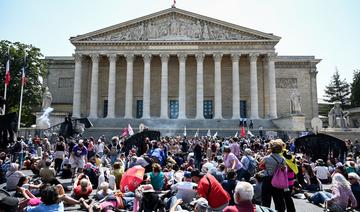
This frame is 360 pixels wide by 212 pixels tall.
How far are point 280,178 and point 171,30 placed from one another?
120ft

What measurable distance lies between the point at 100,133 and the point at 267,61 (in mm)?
23425

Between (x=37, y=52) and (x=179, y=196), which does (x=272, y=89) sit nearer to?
(x=37, y=52)

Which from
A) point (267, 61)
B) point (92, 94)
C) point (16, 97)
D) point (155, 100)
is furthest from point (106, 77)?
point (267, 61)

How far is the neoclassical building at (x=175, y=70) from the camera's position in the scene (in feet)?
133

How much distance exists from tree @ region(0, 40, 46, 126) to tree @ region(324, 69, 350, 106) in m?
58.3

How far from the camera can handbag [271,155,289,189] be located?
6953 millimetres

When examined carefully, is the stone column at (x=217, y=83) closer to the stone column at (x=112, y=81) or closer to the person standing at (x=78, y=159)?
the stone column at (x=112, y=81)

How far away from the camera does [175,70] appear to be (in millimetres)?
44250

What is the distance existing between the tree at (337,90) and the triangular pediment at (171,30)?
3654 centimetres

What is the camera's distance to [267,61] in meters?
41.1

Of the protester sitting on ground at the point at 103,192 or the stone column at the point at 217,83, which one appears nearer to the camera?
the protester sitting on ground at the point at 103,192

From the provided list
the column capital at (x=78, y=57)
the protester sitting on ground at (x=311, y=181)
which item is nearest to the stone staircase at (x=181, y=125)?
the column capital at (x=78, y=57)

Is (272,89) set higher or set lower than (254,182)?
higher

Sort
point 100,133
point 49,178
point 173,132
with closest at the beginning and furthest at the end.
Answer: point 49,178 → point 100,133 → point 173,132
